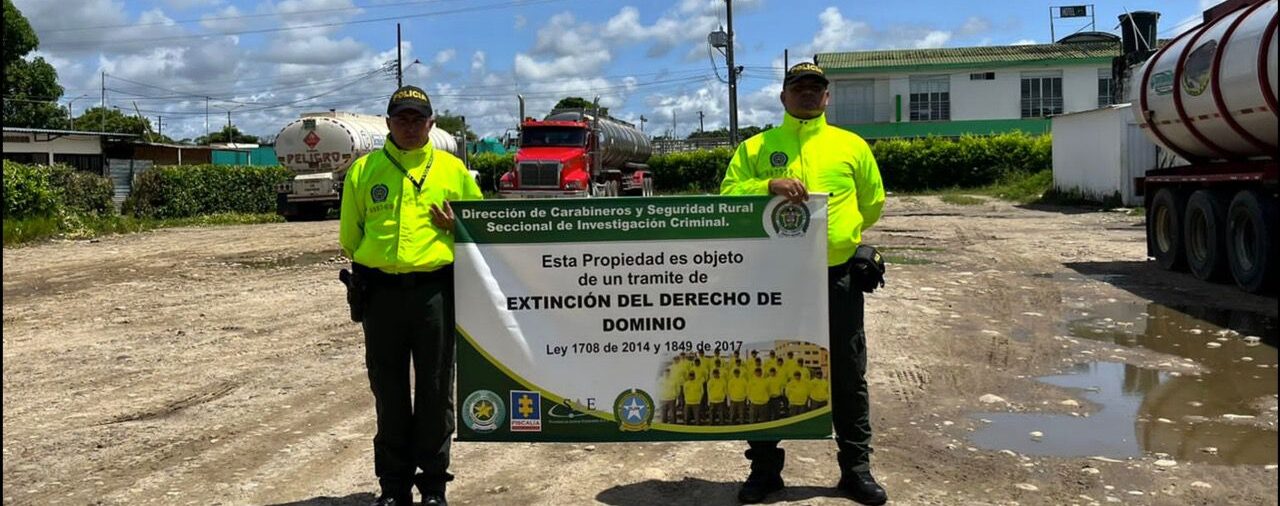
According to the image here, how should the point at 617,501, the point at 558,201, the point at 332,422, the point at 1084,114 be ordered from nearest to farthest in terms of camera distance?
the point at 558,201
the point at 617,501
the point at 332,422
the point at 1084,114

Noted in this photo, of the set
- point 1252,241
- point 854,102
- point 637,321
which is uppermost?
point 854,102

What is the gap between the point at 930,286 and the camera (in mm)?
12547

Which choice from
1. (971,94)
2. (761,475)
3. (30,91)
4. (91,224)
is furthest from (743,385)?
(30,91)

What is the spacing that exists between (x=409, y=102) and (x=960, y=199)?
32.4 m

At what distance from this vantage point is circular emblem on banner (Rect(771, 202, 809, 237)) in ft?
14.5

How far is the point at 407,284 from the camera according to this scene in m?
4.38

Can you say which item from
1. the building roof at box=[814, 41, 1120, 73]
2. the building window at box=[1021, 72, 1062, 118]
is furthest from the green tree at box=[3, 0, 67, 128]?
the building window at box=[1021, 72, 1062, 118]

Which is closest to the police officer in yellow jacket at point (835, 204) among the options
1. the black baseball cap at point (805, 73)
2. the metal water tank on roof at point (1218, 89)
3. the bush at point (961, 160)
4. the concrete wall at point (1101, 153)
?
the black baseball cap at point (805, 73)

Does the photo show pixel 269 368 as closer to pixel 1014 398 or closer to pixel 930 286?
pixel 1014 398

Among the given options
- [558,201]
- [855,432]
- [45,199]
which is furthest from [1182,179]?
[45,199]

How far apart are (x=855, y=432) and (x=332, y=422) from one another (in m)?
3.34

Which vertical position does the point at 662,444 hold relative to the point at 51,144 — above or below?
below

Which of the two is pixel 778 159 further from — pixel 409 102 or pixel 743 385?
pixel 409 102

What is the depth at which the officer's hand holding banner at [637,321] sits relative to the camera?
4.49m
